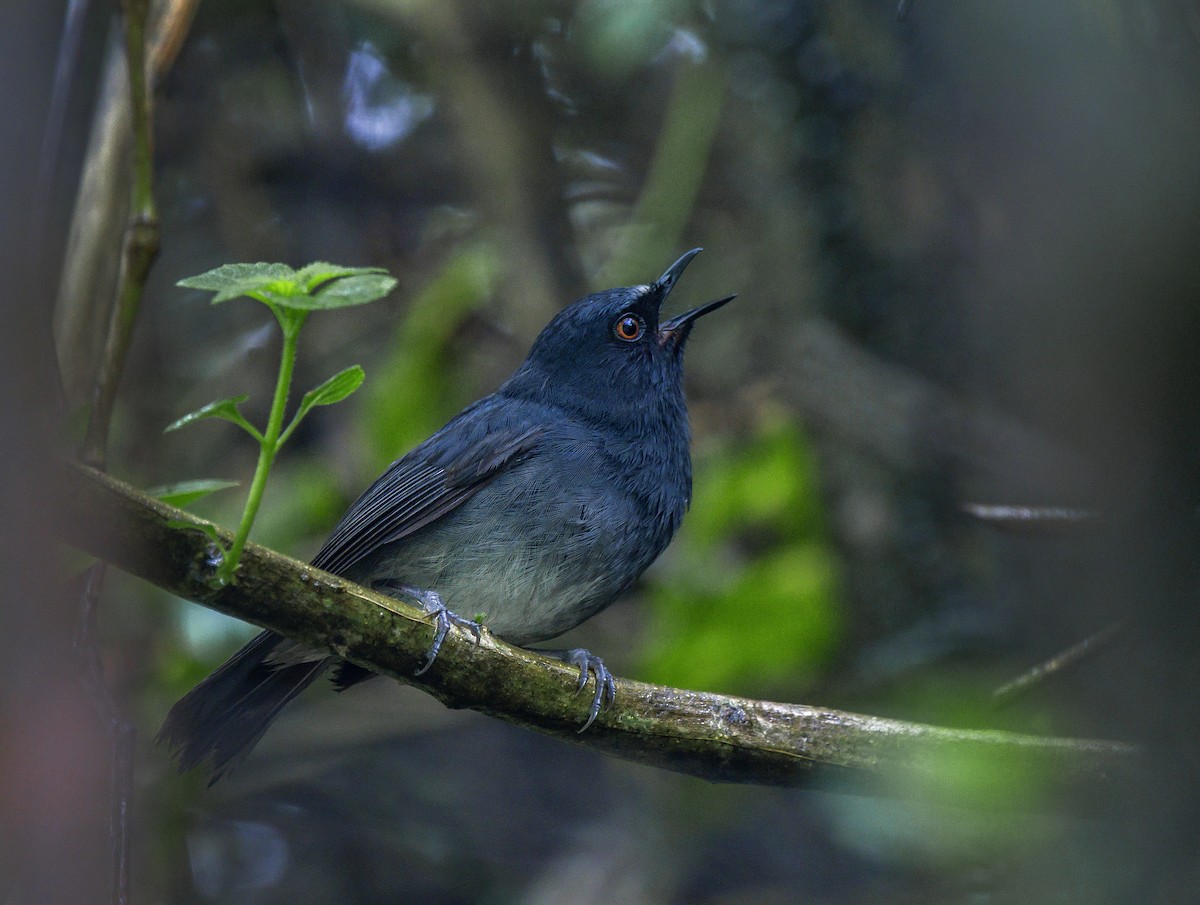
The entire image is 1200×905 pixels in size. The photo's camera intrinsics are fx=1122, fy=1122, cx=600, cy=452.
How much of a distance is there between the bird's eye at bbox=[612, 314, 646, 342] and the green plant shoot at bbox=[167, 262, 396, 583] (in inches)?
81.9

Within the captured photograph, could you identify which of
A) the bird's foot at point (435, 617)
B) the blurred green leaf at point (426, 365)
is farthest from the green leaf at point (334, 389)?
the blurred green leaf at point (426, 365)

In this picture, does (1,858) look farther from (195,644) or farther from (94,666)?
(195,644)

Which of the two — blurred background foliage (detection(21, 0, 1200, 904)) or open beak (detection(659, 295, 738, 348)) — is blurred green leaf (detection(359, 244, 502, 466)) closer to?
blurred background foliage (detection(21, 0, 1200, 904))

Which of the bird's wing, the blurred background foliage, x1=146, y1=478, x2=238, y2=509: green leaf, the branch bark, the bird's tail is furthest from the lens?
the blurred background foliage

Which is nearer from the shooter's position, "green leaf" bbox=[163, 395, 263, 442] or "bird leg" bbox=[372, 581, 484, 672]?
"green leaf" bbox=[163, 395, 263, 442]

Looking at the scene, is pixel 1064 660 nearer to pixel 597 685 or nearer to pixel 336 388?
pixel 597 685

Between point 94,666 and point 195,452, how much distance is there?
346cm

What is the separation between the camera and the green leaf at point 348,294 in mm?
1769

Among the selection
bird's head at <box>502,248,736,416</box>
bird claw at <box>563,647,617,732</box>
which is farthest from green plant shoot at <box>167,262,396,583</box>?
bird's head at <box>502,248,736,416</box>

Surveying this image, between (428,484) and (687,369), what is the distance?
93.0 inches

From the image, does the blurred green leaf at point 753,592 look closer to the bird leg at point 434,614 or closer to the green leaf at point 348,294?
the bird leg at point 434,614

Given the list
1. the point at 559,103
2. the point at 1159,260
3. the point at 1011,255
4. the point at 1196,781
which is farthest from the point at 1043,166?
the point at 559,103

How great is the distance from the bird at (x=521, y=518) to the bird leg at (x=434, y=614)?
1 cm

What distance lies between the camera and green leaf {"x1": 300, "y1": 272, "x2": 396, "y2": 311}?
5.80ft
